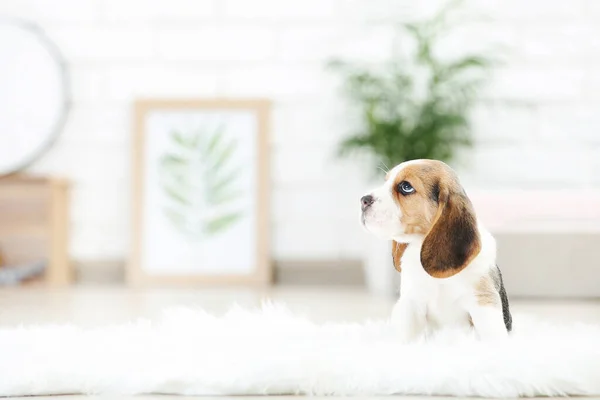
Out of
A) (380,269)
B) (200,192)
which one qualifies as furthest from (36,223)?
(380,269)

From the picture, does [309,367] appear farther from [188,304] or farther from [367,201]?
[188,304]

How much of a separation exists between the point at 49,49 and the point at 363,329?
2.09m

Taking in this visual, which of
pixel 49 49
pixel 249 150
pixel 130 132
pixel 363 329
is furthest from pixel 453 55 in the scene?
pixel 363 329

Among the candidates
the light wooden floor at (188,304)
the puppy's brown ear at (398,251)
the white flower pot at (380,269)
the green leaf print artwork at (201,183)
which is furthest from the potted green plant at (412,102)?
the puppy's brown ear at (398,251)

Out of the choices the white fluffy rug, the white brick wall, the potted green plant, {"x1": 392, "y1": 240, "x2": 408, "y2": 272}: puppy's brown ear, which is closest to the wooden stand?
the white brick wall

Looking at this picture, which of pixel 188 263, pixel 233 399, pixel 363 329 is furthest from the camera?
pixel 188 263

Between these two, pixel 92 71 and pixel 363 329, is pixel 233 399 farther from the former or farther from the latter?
pixel 92 71

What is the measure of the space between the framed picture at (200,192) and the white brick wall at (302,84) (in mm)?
80

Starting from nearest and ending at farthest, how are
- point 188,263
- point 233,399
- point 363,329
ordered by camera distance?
point 233,399
point 363,329
point 188,263

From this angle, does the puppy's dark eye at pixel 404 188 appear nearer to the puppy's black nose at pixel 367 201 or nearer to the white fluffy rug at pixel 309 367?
the puppy's black nose at pixel 367 201

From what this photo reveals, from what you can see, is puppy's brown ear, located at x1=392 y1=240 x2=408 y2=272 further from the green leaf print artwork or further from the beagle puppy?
the green leaf print artwork

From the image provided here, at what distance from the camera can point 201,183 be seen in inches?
115

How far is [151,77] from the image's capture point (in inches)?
116

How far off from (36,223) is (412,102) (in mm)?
1535
